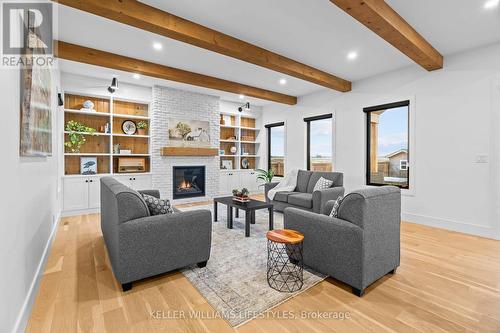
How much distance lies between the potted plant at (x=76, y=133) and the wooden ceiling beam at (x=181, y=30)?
308cm

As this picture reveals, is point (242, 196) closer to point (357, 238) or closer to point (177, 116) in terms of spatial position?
point (357, 238)

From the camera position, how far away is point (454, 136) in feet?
13.2

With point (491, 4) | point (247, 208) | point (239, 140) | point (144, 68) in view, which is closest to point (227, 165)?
point (239, 140)

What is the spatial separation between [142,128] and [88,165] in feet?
4.58

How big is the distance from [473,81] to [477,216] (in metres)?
2.06

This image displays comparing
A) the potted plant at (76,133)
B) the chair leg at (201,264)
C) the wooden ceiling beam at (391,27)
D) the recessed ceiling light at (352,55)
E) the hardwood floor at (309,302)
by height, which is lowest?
the hardwood floor at (309,302)

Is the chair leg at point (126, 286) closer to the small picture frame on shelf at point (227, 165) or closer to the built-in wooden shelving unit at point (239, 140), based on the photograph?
the built-in wooden shelving unit at point (239, 140)

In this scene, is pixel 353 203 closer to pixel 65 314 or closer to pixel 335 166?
pixel 65 314

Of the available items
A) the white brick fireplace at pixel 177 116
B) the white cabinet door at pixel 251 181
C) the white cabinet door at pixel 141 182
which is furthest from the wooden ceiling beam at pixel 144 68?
the white cabinet door at pixel 251 181

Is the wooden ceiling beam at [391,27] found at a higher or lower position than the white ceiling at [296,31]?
lower

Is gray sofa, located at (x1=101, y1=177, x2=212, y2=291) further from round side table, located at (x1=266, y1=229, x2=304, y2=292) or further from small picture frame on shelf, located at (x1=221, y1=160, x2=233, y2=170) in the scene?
small picture frame on shelf, located at (x1=221, y1=160, x2=233, y2=170)

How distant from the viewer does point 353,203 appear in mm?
2133

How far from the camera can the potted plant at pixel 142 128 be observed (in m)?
5.82

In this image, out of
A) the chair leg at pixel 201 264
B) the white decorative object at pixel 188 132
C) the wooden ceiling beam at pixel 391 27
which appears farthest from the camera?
the white decorative object at pixel 188 132
